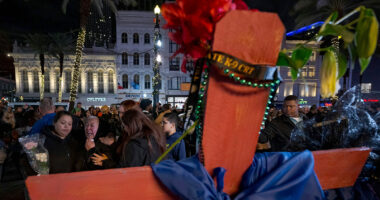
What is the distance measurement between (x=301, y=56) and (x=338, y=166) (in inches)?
37.8

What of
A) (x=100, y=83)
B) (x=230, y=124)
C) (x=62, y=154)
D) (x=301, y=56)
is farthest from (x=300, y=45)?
(x=100, y=83)

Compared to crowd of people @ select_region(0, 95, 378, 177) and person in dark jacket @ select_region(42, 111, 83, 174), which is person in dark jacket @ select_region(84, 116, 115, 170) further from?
person in dark jacket @ select_region(42, 111, 83, 174)

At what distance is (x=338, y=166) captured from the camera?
5.06 ft

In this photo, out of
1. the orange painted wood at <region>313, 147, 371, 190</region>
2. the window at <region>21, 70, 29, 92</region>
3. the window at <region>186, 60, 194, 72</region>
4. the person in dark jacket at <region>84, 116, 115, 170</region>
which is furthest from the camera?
the window at <region>21, 70, 29, 92</region>

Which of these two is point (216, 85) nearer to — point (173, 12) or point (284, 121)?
point (173, 12)

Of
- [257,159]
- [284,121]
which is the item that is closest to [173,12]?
[257,159]

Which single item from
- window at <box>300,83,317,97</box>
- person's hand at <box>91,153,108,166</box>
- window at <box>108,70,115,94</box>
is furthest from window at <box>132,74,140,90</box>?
person's hand at <box>91,153,108,166</box>

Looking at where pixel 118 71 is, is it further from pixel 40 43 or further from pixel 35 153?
pixel 35 153

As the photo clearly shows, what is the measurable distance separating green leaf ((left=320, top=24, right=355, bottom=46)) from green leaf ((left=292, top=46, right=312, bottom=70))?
0.37 feet

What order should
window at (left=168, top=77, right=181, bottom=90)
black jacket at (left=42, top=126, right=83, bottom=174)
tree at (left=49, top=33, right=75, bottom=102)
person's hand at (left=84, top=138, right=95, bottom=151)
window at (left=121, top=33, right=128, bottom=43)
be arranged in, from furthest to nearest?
1. window at (left=168, top=77, right=181, bottom=90)
2. window at (left=121, top=33, right=128, bottom=43)
3. tree at (left=49, top=33, right=75, bottom=102)
4. person's hand at (left=84, top=138, right=95, bottom=151)
5. black jacket at (left=42, top=126, right=83, bottom=174)

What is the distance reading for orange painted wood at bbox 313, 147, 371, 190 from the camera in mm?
1487

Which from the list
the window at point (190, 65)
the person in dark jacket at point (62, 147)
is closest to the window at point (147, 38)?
the person in dark jacket at point (62, 147)

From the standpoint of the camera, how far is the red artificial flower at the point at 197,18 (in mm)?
996

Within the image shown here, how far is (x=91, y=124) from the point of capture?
3.19 m
